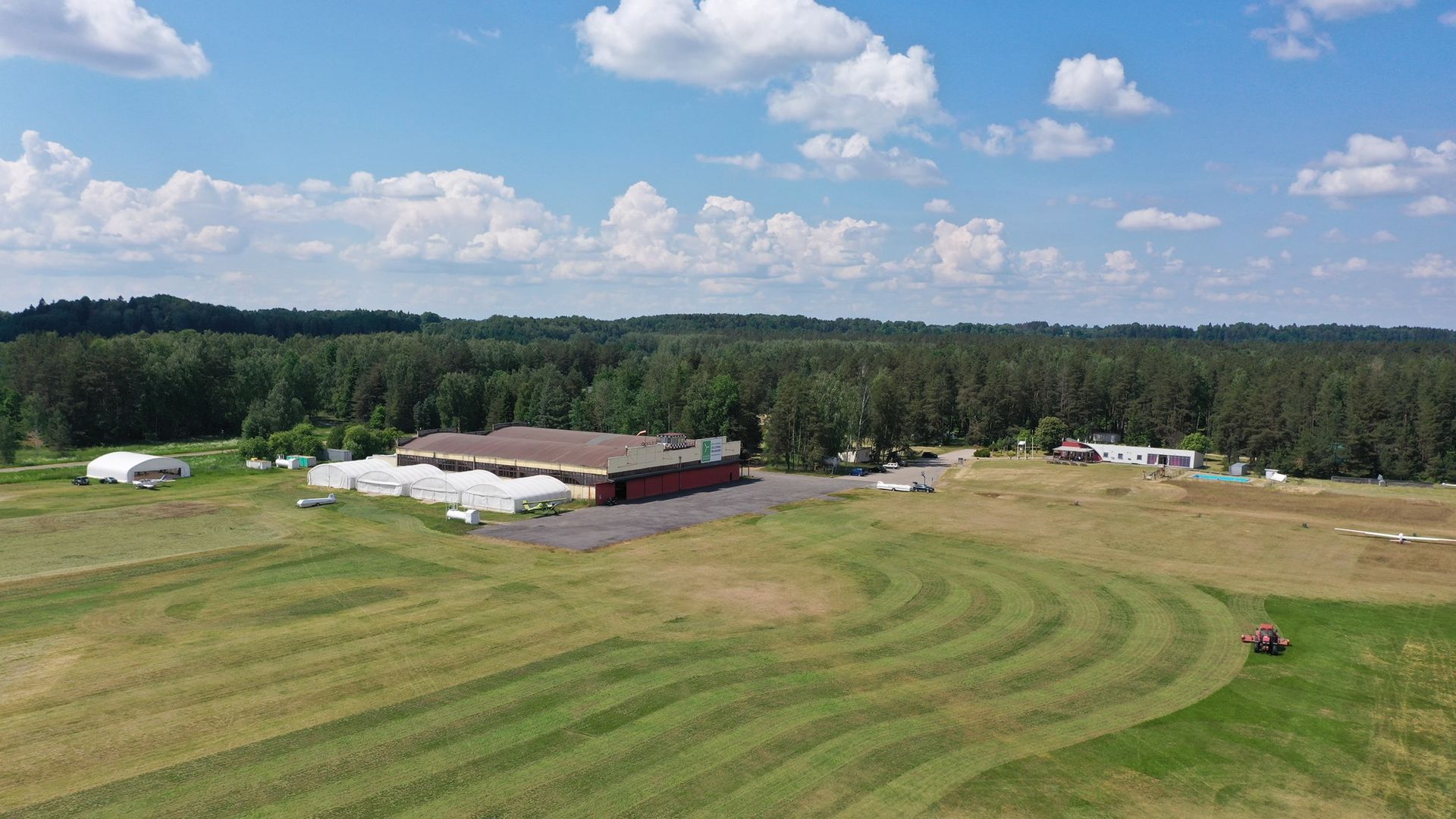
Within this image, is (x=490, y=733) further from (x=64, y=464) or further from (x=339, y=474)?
(x=64, y=464)

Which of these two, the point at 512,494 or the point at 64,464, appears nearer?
the point at 512,494

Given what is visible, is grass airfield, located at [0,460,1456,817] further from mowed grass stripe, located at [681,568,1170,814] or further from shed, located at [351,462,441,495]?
shed, located at [351,462,441,495]

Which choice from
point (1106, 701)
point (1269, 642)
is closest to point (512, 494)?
point (1106, 701)

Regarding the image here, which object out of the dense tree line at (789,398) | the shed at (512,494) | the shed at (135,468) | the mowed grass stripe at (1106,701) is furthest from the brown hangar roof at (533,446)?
the mowed grass stripe at (1106,701)

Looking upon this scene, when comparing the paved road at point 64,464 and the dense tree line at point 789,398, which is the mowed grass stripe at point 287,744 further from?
the paved road at point 64,464

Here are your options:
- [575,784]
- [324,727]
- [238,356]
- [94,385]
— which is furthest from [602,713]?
[238,356]

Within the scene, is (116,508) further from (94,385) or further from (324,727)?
(94,385)

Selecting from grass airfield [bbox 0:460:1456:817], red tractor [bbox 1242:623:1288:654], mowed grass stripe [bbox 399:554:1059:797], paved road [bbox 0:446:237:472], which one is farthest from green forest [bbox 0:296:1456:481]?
mowed grass stripe [bbox 399:554:1059:797]
